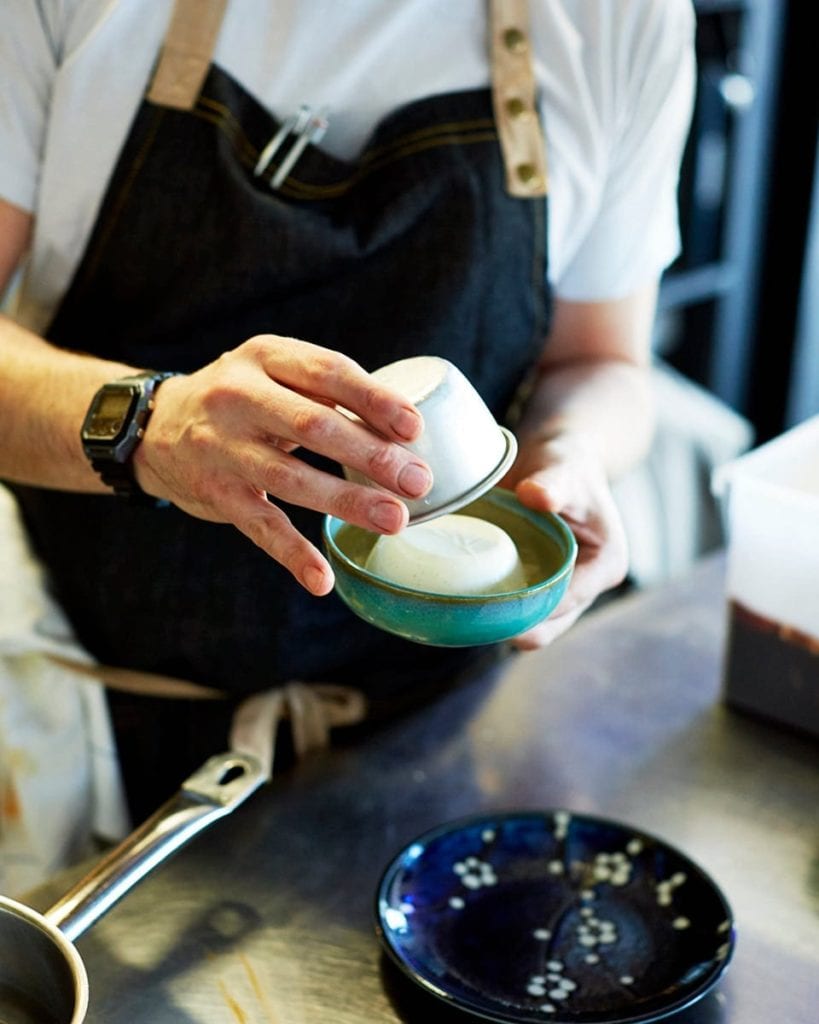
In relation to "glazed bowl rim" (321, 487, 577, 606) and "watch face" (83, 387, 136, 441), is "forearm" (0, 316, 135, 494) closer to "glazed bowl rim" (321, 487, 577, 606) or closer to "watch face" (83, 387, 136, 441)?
"watch face" (83, 387, 136, 441)

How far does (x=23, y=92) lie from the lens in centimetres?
111

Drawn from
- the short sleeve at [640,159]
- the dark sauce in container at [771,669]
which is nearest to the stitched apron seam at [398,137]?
the short sleeve at [640,159]

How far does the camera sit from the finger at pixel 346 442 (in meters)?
0.82

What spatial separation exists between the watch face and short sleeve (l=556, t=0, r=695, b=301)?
22.9 inches

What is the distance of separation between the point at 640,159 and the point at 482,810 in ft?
2.17

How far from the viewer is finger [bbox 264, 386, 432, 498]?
82 cm

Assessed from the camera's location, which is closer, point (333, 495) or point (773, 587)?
point (333, 495)

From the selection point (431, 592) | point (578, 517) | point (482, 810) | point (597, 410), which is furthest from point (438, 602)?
point (597, 410)

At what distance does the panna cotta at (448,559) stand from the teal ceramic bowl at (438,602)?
0.05ft

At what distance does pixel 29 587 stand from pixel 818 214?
253 centimetres

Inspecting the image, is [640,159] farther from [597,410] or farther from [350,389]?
[350,389]

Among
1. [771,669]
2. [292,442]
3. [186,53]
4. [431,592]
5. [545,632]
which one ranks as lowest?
[771,669]

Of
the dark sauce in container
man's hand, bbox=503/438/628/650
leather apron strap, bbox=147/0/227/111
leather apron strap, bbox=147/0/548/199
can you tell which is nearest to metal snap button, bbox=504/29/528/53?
leather apron strap, bbox=147/0/548/199

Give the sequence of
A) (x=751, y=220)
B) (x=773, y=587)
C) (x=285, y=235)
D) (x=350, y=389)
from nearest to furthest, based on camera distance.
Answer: (x=350, y=389) → (x=285, y=235) → (x=773, y=587) → (x=751, y=220)
